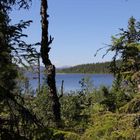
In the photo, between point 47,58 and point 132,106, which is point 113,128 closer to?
point 132,106

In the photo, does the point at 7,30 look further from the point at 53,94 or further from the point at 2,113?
the point at 53,94

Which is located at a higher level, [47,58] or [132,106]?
[47,58]

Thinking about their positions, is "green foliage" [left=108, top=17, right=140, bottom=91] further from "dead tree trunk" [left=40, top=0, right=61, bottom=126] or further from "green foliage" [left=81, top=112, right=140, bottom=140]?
"dead tree trunk" [left=40, top=0, right=61, bottom=126]

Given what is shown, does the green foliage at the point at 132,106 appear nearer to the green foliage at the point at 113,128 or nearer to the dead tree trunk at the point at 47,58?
the green foliage at the point at 113,128

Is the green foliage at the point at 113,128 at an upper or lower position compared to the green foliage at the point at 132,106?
lower

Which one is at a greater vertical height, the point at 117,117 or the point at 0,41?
the point at 0,41

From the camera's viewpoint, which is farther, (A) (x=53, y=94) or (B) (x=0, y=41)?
(A) (x=53, y=94)

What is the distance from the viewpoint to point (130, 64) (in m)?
8.70

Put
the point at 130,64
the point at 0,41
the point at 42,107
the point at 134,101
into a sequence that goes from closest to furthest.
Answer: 1. the point at 0,41
2. the point at 134,101
3. the point at 130,64
4. the point at 42,107

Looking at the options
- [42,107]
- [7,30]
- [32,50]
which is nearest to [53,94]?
[32,50]

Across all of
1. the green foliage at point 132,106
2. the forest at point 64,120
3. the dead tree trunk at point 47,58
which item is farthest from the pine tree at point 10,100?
the dead tree trunk at point 47,58

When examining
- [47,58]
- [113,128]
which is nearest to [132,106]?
[113,128]

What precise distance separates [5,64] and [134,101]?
2283mm

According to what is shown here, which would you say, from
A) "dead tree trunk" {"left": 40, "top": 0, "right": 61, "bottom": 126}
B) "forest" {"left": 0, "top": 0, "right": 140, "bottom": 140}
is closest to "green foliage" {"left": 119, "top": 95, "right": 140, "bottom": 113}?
"forest" {"left": 0, "top": 0, "right": 140, "bottom": 140}
